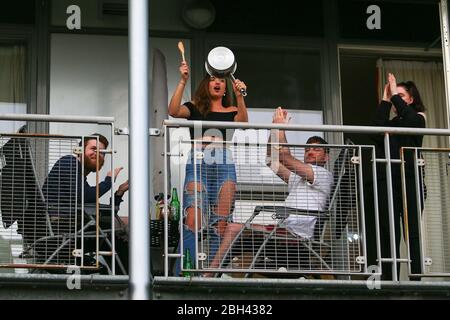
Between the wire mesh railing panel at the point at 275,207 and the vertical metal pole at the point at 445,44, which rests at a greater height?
the vertical metal pole at the point at 445,44

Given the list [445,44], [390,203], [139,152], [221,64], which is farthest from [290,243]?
[445,44]

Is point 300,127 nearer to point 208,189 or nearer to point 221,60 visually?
point 208,189

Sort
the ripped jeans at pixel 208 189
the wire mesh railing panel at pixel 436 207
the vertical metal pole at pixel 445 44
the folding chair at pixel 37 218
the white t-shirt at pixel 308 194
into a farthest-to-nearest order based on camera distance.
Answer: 1. the vertical metal pole at pixel 445 44
2. the wire mesh railing panel at pixel 436 207
3. the white t-shirt at pixel 308 194
4. the ripped jeans at pixel 208 189
5. the folding chair at pixel 37 218

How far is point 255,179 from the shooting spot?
10484 millimetres

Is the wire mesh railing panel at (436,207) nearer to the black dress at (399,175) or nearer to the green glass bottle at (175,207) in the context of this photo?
the black dress at (399,175)

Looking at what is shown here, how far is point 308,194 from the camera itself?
413 inches

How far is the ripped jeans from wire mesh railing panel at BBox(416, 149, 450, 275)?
171cm

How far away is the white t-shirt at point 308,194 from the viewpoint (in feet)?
34.1

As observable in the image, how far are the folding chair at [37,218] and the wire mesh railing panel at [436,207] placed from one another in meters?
2.77

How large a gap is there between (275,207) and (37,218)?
1904 mm

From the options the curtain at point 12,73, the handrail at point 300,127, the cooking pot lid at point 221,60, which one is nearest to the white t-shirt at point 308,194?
the handrail at point 300,127

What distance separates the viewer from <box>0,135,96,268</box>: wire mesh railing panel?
32.9 feet

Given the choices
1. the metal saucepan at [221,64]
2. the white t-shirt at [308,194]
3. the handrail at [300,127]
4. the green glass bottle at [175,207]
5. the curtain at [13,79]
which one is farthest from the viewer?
the curtain at [13,79]

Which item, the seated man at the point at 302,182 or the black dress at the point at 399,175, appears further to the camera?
the black dress at the point at 399,175
